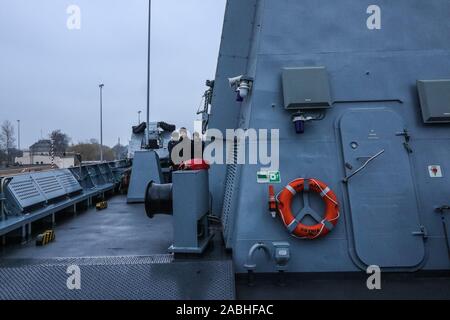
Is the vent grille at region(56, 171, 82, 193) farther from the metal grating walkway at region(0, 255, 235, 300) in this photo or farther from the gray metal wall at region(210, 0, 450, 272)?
the gray metal wall at region(210, 0, 450, 272)

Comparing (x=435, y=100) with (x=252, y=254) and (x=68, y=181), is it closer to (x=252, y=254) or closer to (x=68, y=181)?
(x=252, y=254)

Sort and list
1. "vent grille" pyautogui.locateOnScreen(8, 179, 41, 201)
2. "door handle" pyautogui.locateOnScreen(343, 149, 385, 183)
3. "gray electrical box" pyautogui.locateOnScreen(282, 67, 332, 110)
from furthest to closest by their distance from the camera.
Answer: "vent grille" pyautogui.locateOnScreen(8, 179, 41, 201) → "gray electrical box" pyautogui.locateOnScreen(282, 67, 332, 110) → "door handle" pyautogui.locateOnScreen(343, 149, 385, 183)

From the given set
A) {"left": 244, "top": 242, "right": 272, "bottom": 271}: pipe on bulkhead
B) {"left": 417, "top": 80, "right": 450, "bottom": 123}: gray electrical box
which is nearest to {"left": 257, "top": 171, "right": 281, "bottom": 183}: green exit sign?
{"left": 244, "top": 242, "right": 272, "bottom": 271}: pipe on bulkhead

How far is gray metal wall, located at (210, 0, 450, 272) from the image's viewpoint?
269cm

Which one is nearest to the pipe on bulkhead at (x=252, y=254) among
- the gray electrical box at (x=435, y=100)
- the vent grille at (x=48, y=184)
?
the gray electrical box at (x=435, y=100)

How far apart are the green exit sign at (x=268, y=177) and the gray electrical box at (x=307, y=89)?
0.66 metres

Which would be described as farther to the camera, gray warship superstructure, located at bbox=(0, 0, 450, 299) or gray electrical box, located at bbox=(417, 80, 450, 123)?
gray electrical box, located at bbox=(417, 80, 450, 123)

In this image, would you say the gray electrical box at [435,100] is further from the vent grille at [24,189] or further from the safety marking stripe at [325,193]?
the vent grille at [24,189]

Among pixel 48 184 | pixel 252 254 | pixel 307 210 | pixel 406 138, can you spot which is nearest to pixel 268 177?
pixel 307 210

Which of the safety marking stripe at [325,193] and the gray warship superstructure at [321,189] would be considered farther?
the safety marking stripe at [325,193]

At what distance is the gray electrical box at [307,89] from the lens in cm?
292

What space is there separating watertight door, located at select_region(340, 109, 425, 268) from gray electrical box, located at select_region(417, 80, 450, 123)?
10.3 inches
